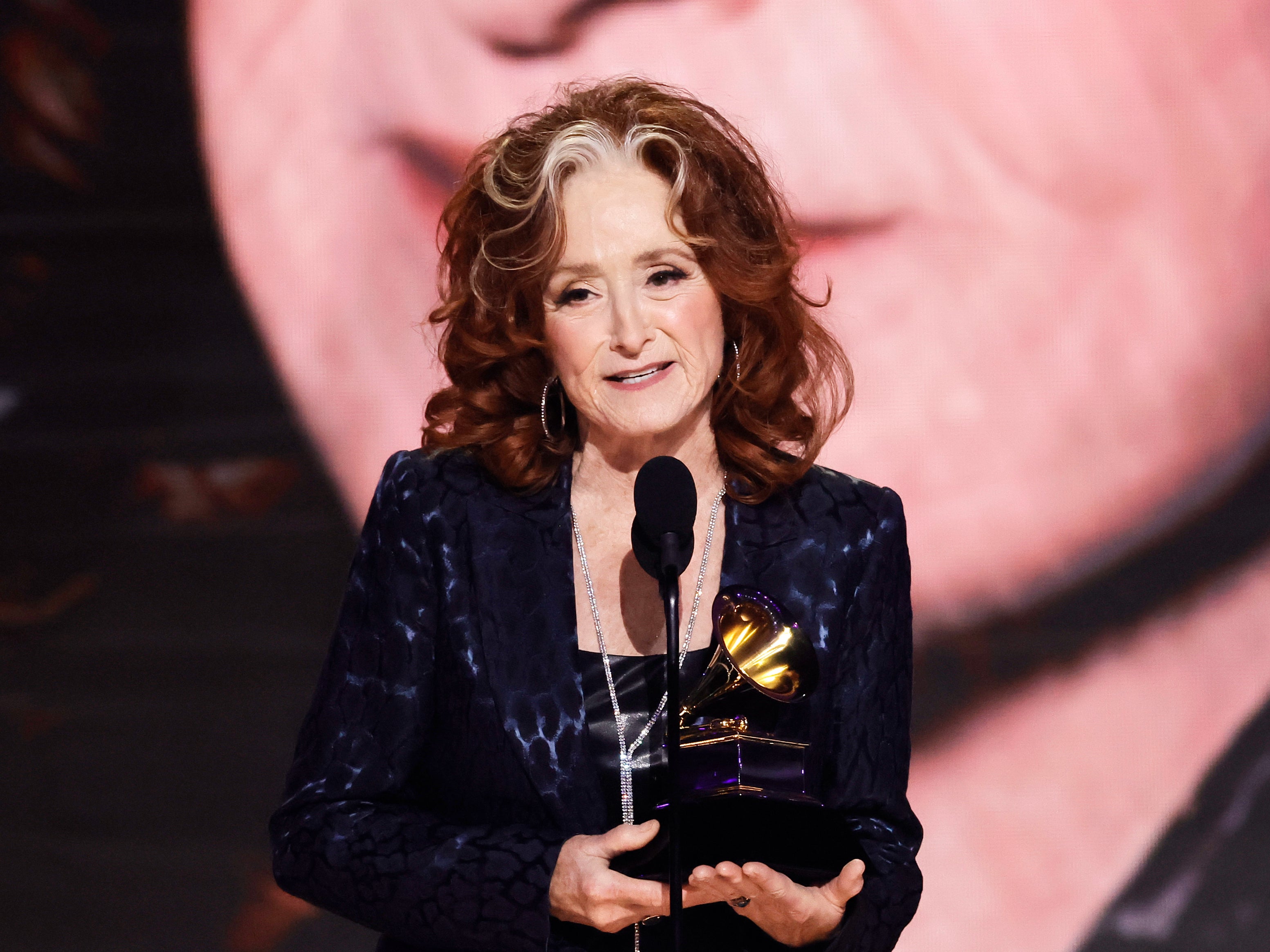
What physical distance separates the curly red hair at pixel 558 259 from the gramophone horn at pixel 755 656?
15.7 inches

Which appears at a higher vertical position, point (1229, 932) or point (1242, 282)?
point (1242, 282)

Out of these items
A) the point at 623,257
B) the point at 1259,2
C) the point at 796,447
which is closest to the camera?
the point at 623,257

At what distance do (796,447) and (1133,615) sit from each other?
1135 mm

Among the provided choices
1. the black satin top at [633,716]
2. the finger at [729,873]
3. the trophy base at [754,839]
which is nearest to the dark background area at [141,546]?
the black satin top at [633,716]

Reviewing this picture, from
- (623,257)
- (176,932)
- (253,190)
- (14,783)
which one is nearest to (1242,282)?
(623,257)

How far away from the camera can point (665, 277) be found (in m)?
1.80

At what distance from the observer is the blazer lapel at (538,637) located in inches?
67.0

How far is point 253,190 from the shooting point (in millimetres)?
3070

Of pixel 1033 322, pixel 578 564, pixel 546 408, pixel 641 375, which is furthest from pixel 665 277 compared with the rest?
pixel 1033 322

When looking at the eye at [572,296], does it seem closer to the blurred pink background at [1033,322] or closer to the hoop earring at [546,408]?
the hoop earring at [546,408]

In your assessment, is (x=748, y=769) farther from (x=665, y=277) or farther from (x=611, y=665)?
(x=665, y=277)

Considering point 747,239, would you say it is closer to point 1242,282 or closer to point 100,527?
point 1242,282

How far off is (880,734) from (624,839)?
1.71ft

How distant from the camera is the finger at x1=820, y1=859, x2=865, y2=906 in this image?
1.47 m
